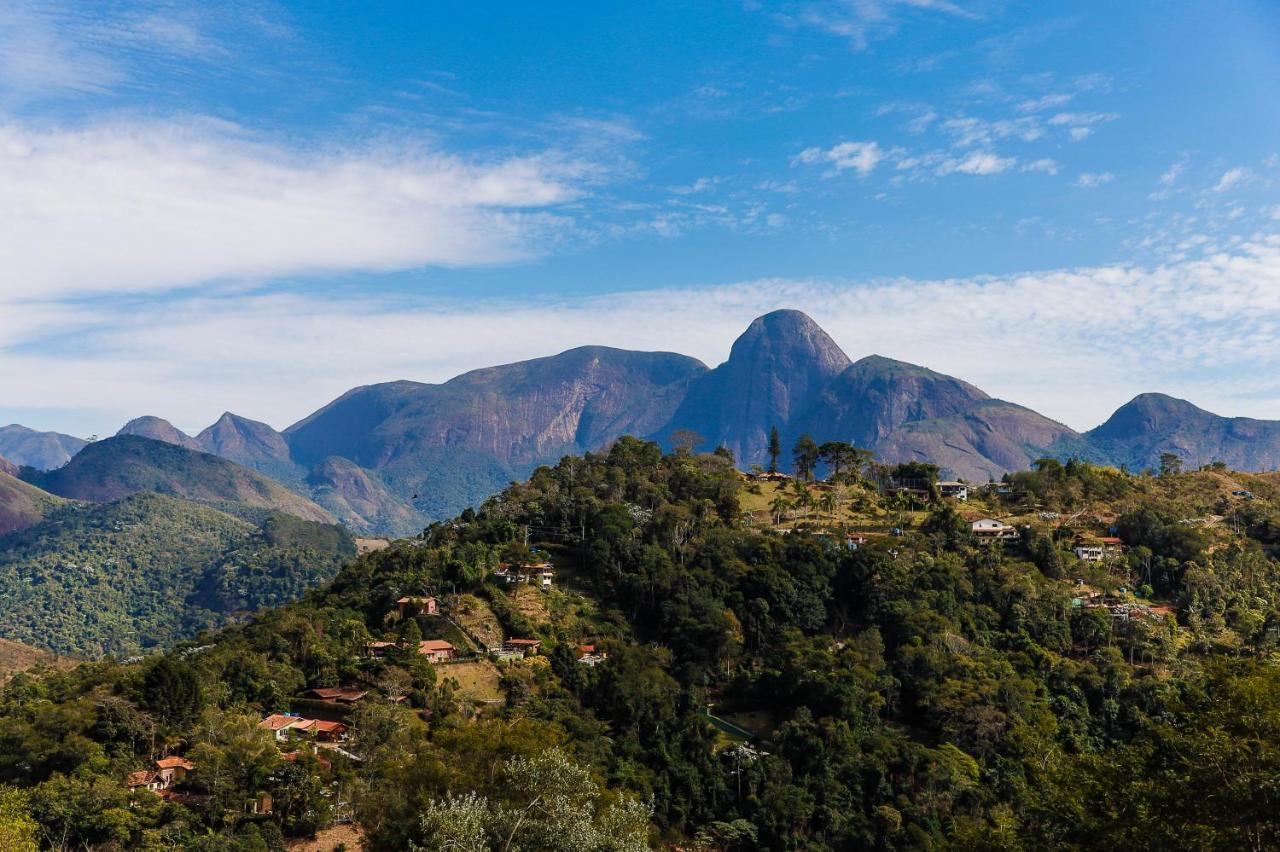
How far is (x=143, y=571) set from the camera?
138 m

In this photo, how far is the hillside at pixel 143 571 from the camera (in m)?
113

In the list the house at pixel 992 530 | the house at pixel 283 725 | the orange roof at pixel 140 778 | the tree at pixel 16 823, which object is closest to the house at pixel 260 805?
the house at pixel 283 725

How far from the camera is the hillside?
371ft

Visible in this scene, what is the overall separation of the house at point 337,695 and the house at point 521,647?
8092 millimetres

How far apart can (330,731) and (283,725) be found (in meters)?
1.87

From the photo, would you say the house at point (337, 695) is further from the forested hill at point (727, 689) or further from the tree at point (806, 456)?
the tree at point (806, 456)

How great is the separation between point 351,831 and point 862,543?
38.2 meters

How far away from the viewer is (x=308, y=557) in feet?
455

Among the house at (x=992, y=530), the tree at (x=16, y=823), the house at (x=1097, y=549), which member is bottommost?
the tree at (x=16, y=823)

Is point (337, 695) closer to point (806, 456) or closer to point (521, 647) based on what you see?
point (521, 647)

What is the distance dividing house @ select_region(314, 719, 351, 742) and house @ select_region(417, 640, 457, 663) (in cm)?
603

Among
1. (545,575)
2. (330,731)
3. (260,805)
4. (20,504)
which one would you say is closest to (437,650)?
(330,731)

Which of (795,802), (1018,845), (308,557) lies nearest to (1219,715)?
(1018,845)

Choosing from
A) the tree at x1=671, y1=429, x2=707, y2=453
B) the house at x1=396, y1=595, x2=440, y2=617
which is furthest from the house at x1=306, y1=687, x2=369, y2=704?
the tree at x1=671, y1=429, x2=707, y2=453
